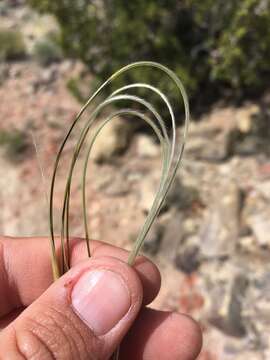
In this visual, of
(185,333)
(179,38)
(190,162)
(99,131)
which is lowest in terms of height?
(190,162)

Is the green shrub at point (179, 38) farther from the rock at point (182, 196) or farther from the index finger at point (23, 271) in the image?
the index finger at point (23, 271)

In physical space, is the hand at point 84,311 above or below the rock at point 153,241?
above

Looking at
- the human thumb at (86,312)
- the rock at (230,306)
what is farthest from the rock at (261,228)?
the human thumb at (86,312)

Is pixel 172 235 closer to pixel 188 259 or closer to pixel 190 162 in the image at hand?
pixel 188 259

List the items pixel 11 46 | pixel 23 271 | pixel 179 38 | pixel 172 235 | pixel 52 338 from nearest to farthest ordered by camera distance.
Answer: pixel 52 338
pixel 23 271
pixel 172 235
pixel 179 38
pixel 11 46

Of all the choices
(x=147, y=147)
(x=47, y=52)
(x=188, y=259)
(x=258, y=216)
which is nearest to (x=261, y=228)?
(x=258, y=216)

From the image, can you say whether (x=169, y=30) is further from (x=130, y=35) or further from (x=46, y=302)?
(x=46, y=302)
